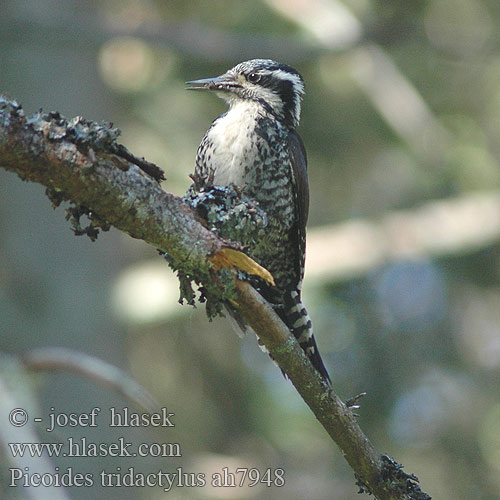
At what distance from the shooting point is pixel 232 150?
4488 millimetres

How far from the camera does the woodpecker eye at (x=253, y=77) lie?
4.86m

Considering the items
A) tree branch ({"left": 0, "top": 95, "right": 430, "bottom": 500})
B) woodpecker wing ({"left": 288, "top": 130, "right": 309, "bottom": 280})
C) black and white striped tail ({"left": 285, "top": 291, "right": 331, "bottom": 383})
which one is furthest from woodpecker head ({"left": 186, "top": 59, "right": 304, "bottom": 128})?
tree branch ({"left": 0, "top": 95, "right": 430, "bottom": 500})

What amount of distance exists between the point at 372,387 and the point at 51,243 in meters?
3.87

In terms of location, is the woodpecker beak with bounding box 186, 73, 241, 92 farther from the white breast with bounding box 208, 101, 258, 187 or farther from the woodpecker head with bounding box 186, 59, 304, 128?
the white breast with bounding box 208, 101, 258, 187

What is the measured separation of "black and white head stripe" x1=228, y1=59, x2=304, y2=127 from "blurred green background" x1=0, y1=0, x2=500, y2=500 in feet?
9.56

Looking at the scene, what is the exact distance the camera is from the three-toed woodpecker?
4.49m

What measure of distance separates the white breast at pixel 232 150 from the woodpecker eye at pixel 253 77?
1.14 ft

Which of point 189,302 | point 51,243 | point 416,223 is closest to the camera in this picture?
point 189,302

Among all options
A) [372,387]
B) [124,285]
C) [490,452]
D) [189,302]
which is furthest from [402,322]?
[189,302]

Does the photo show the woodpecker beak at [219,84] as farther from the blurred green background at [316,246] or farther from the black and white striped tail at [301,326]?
the blurred green background at [316,246]

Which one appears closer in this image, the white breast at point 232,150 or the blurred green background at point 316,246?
the white breast at point 232,150

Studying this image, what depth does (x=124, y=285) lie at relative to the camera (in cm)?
813

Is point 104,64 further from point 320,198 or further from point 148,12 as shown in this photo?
point 320,198

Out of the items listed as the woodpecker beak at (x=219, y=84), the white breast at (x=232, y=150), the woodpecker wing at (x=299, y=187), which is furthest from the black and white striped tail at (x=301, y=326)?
the woodpecker beak at (x=219, y=84)
